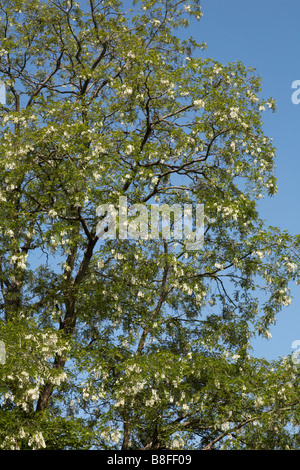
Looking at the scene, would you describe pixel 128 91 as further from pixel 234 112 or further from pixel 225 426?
pixel 225 426

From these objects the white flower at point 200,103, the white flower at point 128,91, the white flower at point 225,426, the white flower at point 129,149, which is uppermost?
the white flower at point 200,103

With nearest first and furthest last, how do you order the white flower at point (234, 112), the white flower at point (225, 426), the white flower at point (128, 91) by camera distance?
the white flower at point (225, 426), the white flower at point (234, 112), the white flower at point (128, 91)

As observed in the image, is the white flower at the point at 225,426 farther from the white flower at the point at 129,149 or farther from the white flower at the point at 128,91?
the white flower at the point at 128,91

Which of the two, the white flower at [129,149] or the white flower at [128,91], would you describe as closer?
the white flower at [129,149]

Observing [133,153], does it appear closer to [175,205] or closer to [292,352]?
[175,205]

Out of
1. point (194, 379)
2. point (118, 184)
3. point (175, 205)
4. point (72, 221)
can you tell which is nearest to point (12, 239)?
point (72, 221)

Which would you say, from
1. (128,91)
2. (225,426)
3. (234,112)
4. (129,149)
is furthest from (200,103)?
(225,426)

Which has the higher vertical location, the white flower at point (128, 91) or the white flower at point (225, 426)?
the white flower at point (128, 91)

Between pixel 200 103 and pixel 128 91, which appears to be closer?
pixel 128 91

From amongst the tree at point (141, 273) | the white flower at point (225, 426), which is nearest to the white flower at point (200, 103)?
the tree at point (141, 273)

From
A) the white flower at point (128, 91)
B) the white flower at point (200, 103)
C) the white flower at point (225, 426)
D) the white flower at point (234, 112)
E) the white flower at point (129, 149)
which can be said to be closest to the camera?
the white flower at point (225, 426)

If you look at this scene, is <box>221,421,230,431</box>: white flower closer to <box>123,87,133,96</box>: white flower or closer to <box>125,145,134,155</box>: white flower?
<box>125,145,134,155</box>: white flower

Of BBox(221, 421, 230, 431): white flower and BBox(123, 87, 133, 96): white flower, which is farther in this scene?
BBox(123, 87, 133, 96): white flower

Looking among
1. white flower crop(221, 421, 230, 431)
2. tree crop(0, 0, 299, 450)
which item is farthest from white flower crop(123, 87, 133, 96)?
white flower crop(221, 421, 230, 431)
